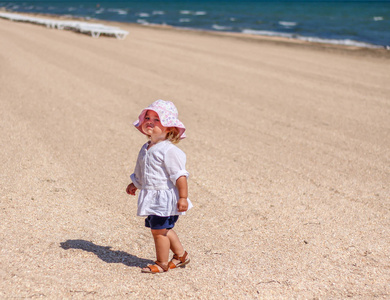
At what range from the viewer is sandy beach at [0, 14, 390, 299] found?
2914 mm

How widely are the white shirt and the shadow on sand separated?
51 centimetres

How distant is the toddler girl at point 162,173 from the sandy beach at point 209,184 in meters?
0.39

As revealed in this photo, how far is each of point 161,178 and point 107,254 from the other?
0.80 meters

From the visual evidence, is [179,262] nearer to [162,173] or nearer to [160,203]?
[160,203]

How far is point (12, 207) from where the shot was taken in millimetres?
3730

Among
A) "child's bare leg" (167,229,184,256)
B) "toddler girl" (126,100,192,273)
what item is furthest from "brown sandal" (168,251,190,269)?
"toddler girl" (126,100,192,273)

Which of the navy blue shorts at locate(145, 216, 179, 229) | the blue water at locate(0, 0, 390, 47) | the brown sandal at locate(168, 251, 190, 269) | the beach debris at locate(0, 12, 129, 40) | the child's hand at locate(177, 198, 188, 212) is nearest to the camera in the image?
the child's hand at locate(177, 198, 188, 212)

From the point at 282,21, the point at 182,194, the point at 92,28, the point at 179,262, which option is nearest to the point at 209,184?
the point at 179,262

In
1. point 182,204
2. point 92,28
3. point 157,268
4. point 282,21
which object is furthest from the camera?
point 282,21

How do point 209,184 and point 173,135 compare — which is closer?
point 173,135

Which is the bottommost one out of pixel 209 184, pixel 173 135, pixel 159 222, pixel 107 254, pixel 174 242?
pixel 209 184

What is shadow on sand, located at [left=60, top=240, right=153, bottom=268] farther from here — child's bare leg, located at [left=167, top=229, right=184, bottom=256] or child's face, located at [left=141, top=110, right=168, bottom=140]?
child's face, located at [left=141, top=110, right=168, bottom=140]

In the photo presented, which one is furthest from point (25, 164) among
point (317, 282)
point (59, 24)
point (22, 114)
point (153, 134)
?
point (59, 24)

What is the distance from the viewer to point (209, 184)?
185 inches
